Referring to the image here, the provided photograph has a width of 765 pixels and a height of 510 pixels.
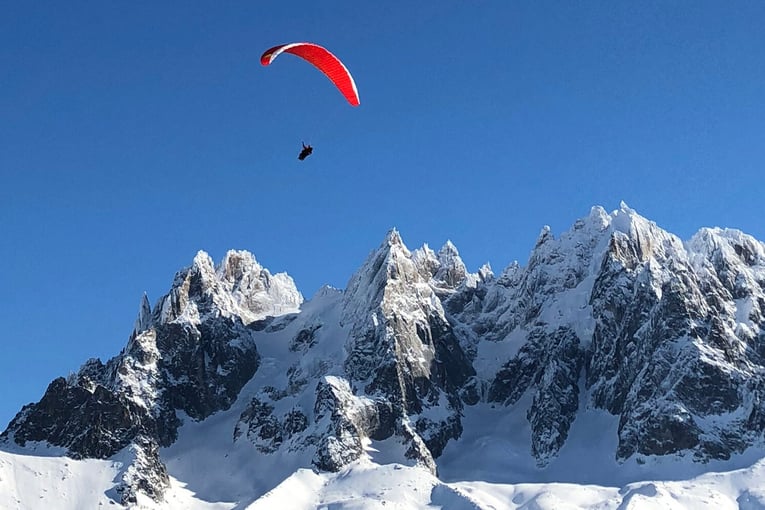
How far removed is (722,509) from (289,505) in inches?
2705

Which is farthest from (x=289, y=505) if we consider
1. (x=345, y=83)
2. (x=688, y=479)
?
(x=345, y=83)

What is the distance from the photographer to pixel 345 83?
10212 centimetres

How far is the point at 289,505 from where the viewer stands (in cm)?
19275

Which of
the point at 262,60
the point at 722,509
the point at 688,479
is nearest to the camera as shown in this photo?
the point at 262,60

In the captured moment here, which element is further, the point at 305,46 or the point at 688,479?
the point at 688,479

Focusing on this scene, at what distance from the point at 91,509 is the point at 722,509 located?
103 m

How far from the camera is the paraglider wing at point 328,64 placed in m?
99.8

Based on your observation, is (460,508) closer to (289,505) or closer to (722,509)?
(289,505)

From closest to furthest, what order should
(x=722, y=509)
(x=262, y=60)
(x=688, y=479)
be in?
(x=262, y=60), (x=722, y=509), (x=688, y=479)

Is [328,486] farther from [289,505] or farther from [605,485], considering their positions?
[605,485]

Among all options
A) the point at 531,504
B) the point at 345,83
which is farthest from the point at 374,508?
the point at 345,83

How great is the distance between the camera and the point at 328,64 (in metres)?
102

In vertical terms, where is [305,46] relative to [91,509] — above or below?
above

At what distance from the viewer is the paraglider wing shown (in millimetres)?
99812
